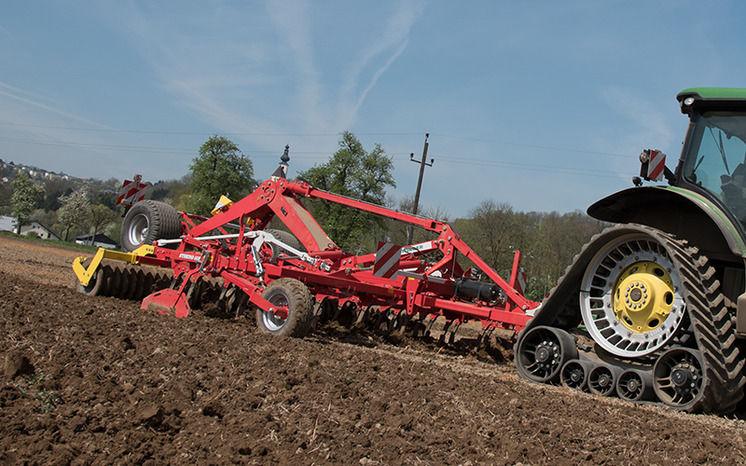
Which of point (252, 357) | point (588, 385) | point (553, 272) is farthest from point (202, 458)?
point (553, 272)

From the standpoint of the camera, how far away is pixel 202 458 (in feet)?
9.38

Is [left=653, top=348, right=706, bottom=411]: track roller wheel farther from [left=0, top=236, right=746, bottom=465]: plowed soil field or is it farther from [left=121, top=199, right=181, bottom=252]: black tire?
[left=121, top=199, right=181, bottom=252]: black tire

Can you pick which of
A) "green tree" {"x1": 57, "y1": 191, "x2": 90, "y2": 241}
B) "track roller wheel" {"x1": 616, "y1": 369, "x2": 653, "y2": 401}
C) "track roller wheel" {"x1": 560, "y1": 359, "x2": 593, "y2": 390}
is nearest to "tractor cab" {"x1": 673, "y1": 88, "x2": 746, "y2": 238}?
"track roller wheel" {"x1": 616, "y1": 369, "x2": 653, "y2": 401}

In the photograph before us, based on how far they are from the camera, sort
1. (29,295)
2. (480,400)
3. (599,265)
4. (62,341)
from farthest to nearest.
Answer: (29,295)
(599,265)
(62,341)
(480,400)

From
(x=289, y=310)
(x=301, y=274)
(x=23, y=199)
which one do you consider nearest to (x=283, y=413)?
(x=289, y=310)

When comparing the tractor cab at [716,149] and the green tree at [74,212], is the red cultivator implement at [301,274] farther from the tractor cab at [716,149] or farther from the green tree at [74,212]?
the green tree at [74,212]

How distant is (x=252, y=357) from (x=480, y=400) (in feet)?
6.57

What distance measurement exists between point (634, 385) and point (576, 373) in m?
0.62

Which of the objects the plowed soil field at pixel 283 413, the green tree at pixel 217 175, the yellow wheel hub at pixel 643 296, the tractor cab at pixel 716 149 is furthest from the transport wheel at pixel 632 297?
the green tree at pixel 217 175

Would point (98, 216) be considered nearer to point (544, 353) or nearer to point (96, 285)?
point (96, 285)

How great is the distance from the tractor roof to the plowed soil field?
8.11 feet

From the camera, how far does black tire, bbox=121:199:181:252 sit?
396 inches

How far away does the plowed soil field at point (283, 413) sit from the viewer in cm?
299

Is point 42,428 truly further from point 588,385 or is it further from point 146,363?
point 588,385
